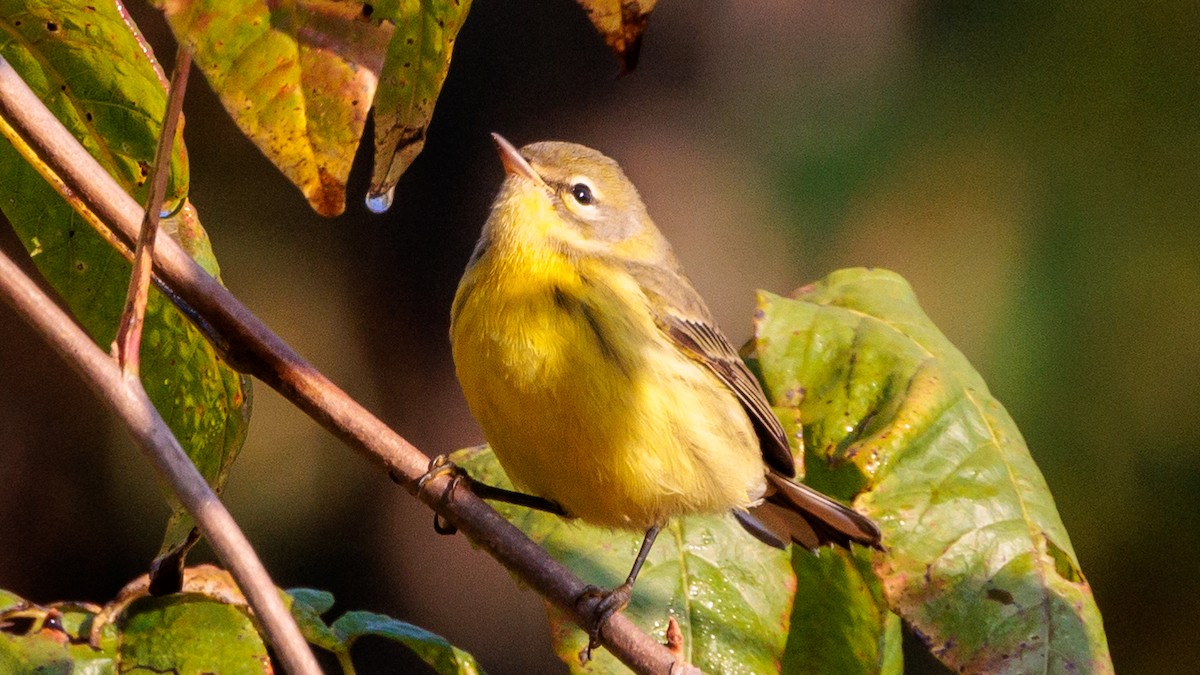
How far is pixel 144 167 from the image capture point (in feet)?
4.92

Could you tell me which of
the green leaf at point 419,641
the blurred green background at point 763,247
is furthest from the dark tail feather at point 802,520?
the blurred green background at point 763,247

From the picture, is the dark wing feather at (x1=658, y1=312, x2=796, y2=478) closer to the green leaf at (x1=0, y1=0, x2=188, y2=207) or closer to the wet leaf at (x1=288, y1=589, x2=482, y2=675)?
the wet leaf at (x1=288, y1=589, x2=482, y2=675)

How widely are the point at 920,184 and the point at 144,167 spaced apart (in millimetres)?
4403

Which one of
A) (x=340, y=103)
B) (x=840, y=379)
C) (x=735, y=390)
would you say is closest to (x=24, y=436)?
(x=735, y=390)

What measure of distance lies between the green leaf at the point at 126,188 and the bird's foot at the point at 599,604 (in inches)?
19.3

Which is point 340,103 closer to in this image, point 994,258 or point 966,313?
point 966,313

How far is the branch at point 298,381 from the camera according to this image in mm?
1169

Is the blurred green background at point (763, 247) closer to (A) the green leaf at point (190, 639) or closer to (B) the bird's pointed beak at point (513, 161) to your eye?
(B) the bird's pointed beak at point (513, 161)

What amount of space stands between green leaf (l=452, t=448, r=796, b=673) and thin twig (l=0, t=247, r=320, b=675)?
0.85 m

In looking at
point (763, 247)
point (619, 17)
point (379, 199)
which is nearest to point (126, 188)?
point (379, 199)

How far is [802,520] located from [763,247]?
2612mm

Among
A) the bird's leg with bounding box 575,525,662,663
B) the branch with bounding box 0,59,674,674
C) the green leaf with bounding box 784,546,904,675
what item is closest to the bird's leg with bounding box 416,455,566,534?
the bird's leg with bounding box 575,525,662,663

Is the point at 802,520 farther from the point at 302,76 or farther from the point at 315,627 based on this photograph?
the point at 302,76

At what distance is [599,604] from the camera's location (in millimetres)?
1723
